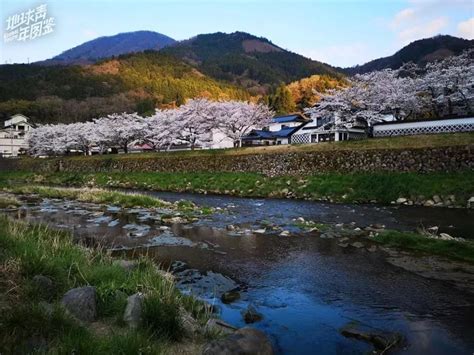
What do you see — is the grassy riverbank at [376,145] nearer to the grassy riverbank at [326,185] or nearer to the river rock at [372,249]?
the grassy riverbank at [326,185]

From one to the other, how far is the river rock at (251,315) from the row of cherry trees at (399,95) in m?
31.3

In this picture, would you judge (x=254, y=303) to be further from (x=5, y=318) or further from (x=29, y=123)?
(x=29, y=123)

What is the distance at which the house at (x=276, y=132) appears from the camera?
5206 centimetres

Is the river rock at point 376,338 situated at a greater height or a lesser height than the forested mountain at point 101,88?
lesser

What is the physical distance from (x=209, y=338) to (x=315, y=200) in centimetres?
1908

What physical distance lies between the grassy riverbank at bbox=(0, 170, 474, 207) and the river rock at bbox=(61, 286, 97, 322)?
18636 millimetres

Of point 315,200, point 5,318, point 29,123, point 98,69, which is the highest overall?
point 98,69

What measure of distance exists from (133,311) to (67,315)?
0.87m

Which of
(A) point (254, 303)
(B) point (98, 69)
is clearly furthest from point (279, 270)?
(B) point (98, 69)

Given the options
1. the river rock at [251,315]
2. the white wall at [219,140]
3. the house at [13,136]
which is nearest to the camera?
the river rock at [251,315]

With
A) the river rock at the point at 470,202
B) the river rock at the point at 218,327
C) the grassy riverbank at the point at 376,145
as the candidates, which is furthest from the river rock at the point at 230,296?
the grassy riverbank at the point at 376,145

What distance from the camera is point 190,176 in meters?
34.5

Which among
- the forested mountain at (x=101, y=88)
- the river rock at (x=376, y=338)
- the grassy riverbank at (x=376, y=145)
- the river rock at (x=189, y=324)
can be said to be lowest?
the river rock at (x=376, y=338)

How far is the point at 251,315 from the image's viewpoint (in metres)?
6.28
